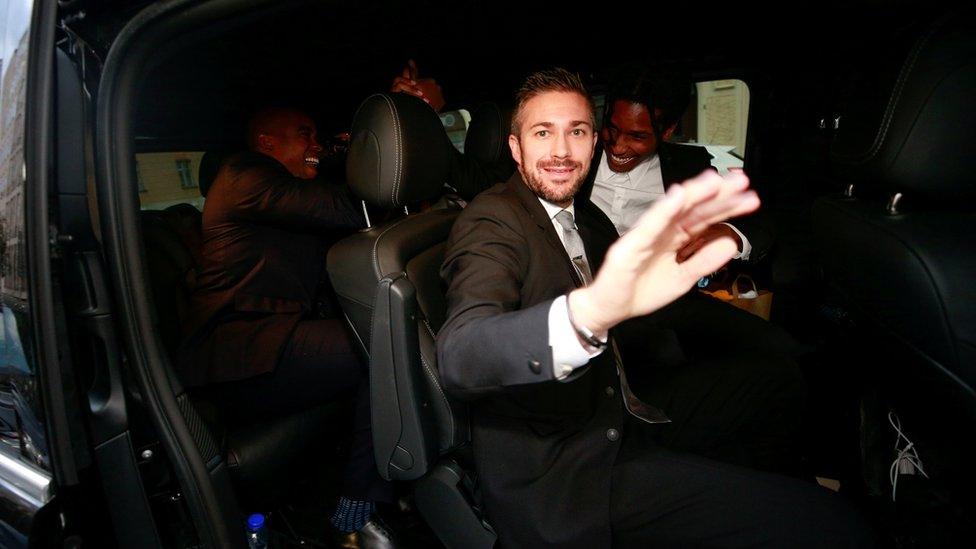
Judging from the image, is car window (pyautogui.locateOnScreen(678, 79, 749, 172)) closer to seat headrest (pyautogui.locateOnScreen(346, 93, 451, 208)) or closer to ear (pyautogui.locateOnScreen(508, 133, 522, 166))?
ear (pyautogui.locateOnScreen(508, 133, 522, 166))

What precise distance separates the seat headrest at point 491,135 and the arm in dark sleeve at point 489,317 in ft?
3.24

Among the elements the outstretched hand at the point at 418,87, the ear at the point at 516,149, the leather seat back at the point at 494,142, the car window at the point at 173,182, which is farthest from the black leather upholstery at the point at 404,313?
the car window at the point at 173,182

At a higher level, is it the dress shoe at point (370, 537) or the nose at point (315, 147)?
the nose at point (315, 147)

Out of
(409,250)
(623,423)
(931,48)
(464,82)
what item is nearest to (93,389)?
(409,250)

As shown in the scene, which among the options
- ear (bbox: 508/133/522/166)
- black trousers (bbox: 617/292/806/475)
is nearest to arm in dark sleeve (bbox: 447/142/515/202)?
ear (bbox: 508/133/522/166)

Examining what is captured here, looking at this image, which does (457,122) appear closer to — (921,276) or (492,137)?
(492,137)

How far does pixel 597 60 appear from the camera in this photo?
2666 millimetres

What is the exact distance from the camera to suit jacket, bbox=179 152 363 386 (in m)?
1.86

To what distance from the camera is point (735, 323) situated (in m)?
2.15

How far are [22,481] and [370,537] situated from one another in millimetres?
1070

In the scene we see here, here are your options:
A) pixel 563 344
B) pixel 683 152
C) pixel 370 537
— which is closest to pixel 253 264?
pixel 370 537

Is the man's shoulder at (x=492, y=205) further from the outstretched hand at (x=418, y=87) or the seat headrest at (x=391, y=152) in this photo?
the outstretched hand at (x=418, y=87)

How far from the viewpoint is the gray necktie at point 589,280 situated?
4.97 ft

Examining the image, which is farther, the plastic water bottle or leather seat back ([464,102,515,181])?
leather seat back ([464,102,515,181])
